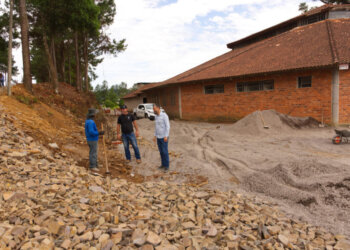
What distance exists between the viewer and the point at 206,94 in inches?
715

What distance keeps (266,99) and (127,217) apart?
13.5 metres

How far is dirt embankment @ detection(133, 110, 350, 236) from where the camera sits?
4.16 metres

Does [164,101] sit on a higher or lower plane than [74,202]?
higher

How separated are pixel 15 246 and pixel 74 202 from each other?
3.77 feet

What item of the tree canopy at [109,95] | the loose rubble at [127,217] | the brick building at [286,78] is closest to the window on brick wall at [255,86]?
the brick building at [286,78]

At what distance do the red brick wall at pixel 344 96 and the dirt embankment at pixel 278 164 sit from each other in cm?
146

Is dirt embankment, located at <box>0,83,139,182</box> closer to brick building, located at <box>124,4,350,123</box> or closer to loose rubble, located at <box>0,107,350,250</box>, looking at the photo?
loose rubble, located at <box>0,107,350,250</box>

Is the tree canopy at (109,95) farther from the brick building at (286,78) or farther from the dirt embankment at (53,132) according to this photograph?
the dirt embankment at (53,132)

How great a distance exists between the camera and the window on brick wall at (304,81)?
13.4 metres

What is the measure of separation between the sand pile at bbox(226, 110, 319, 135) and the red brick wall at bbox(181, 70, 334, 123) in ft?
4.10

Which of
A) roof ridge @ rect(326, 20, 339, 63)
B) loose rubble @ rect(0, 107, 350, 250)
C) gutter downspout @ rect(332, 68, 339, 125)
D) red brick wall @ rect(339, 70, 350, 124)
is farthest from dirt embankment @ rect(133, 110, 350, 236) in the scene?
roof ridge @ rect(326, 20, 339, 63)

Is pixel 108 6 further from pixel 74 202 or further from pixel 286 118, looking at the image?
pixel 74 202

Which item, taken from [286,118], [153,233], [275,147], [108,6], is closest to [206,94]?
[286,118]

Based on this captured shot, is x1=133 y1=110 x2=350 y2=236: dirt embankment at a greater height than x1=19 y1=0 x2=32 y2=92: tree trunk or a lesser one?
lesser
